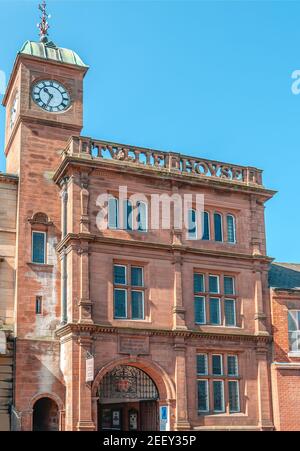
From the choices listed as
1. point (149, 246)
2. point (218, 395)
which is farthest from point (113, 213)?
point (218, 395)

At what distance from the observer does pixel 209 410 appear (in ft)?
98.4

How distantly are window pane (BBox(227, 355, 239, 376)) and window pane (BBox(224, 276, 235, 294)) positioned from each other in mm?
2949

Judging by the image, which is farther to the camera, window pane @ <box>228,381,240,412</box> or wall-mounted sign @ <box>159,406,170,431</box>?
window pane @ <box>228,381,240,412</box>

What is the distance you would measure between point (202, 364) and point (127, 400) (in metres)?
3.74

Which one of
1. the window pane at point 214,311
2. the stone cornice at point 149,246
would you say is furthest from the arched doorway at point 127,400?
the stone cornice at point 149,246

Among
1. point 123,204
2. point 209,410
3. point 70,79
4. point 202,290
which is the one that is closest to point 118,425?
point 209,410

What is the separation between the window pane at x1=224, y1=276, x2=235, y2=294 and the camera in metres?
32.2

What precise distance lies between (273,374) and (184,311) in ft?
16.7

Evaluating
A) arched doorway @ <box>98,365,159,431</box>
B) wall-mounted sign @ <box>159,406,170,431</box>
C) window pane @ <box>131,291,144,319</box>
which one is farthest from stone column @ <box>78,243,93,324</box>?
wall-mounted sign @ <box>159,406,170,431</box>

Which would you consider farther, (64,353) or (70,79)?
(70,79)

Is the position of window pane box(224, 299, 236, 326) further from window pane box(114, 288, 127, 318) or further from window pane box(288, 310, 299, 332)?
window pane box(114, 288, 127, 318)

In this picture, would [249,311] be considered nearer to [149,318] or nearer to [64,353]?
[149,318]

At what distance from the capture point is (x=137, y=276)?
100ft

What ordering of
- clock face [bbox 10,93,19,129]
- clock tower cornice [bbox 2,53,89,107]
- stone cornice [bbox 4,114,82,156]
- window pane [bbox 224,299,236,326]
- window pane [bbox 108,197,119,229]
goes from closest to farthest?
window pane [bbox 108,197,119,229]
window pane [bbox 224,299,236,326]
stone cornice [bbox 4,114,82,156]
clock tower cornice [bbox 2,53,89,107]
clock face [bbox 10,93,19,129]
